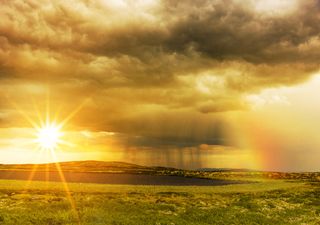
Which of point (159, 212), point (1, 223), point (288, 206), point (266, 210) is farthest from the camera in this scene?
point (288, 206)

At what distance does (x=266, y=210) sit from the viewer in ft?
175

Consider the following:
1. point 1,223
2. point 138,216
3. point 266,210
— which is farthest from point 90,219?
point 266,210

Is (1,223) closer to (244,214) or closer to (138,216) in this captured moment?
(138,216)

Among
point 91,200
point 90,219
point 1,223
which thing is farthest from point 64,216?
point 91,200

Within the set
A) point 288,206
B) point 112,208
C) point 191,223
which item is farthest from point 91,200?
point 288,206

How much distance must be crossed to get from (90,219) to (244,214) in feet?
68.5

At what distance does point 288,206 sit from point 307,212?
4785 mm

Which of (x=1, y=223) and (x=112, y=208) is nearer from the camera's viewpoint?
(x=1, y=223)

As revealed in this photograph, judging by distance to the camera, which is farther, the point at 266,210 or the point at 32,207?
the point at 266,210

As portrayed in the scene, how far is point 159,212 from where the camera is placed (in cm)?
4875

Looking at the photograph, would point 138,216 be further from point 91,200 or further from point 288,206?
point 288,206

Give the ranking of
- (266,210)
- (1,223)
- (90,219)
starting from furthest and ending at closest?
(266,210) < (90,219) < (1,223)

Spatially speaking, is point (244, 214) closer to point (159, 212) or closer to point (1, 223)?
point (159, 212)

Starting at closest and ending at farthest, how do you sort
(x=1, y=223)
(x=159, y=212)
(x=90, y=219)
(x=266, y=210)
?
(x=1, y=223) < (x=90, y=219) < (x=159, y=212) < (x=266, y=210)
